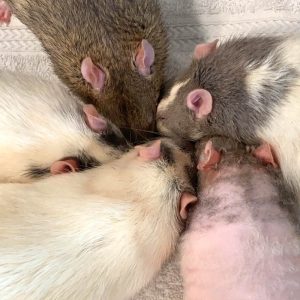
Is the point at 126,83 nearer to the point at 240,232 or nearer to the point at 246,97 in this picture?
the point at 246,97

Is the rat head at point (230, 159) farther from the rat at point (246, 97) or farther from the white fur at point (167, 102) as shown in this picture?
the white fur at point (167, 102)

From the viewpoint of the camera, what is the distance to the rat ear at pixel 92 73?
86.1 inches

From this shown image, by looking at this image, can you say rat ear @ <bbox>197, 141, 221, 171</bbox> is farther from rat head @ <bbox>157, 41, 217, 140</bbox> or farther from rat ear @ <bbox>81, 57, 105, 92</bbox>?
rat ear @ <bbox>81, 57, 105, 92</bbox>

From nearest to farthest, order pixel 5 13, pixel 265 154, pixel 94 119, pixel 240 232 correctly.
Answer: pixel 240 232
pixel 265 154
pixel 94 119
pixel 5 13

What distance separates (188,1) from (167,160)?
76 centimetres

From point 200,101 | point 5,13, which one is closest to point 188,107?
point 200,101

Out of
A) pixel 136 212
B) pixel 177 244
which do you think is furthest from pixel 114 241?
pixel 177 244

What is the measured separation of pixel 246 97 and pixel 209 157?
8.9 inches

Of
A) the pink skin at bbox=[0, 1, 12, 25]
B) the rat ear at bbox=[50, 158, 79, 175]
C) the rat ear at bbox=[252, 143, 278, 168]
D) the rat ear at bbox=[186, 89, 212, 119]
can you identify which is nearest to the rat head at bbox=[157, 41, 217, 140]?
the rat ear at bbox=[186, 89, 212, 119]

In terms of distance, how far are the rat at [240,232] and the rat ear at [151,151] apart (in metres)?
0.15

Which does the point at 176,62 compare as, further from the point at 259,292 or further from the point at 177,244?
the point at 259,292

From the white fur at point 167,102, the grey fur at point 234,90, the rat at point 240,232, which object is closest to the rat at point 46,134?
the white fur at point 167,102

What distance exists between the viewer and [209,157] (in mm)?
2059

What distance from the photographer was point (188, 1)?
2.54m
